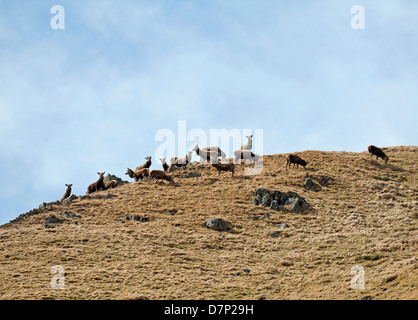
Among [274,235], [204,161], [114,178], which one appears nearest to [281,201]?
[274,235]

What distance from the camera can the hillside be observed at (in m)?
25.2

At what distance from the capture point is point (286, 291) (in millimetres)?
25438

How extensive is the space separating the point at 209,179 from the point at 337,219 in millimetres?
15171

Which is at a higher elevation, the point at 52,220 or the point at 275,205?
the point at 275,205

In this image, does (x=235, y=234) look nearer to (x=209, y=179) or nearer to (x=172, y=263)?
(x=172, y=263)

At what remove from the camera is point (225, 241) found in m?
34.9

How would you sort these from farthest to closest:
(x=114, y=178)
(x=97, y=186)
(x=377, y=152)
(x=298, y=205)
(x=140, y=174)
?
1. (x=377, y=152)
2. (x=114, y=178)
3. (x=140, y=174)
4. (x=97, y=186)
5. (x=298, y=205)

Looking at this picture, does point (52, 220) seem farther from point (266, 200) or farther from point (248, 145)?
point (248, 145)

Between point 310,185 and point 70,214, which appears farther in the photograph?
point 310,185

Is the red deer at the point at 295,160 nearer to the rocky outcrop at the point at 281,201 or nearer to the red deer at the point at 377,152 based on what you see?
the rocky outcrop at the point at 281,201

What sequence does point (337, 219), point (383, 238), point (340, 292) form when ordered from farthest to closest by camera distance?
Result: 1. point (337, 219)
2. point (383, 238)
3. point (340, 292)
